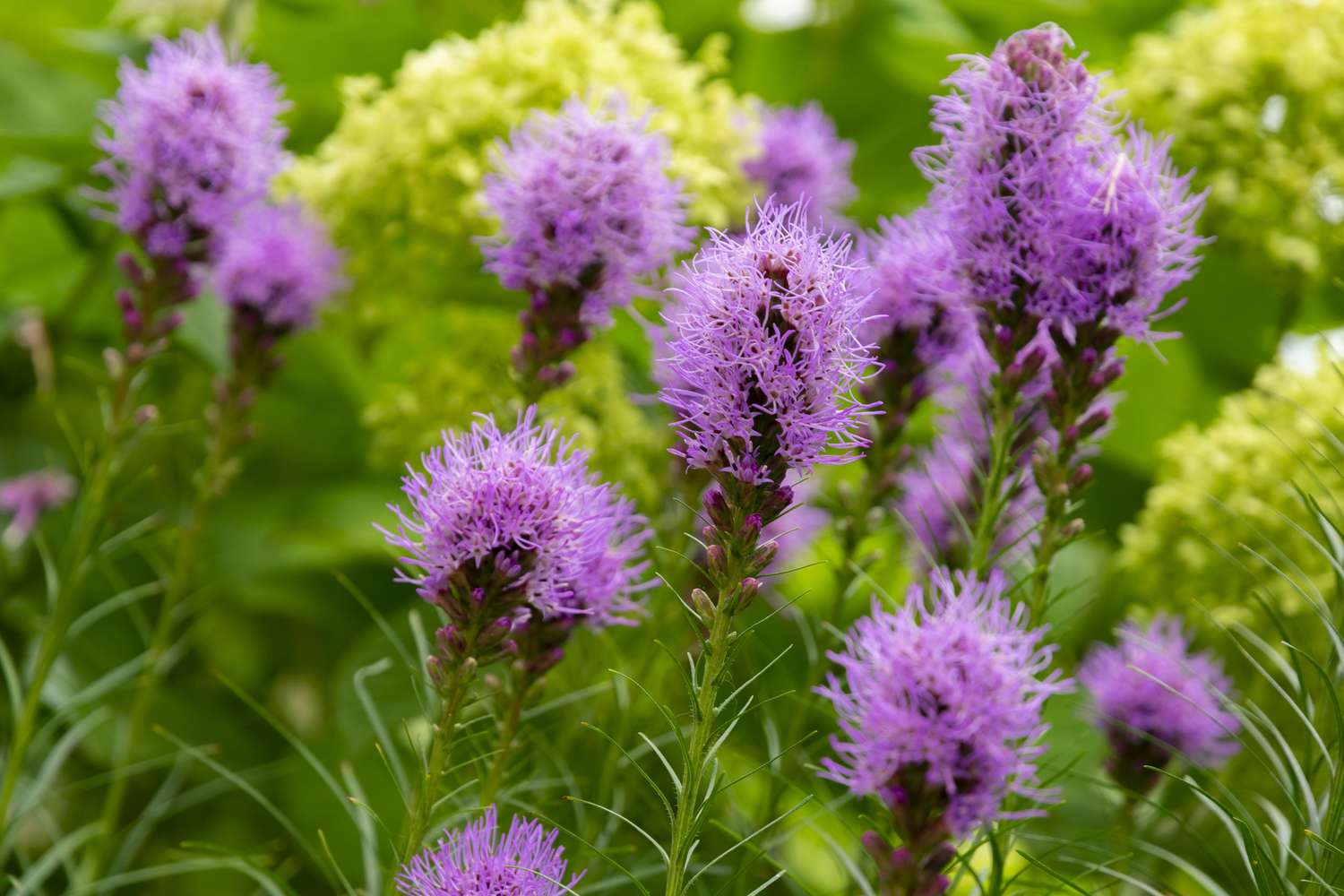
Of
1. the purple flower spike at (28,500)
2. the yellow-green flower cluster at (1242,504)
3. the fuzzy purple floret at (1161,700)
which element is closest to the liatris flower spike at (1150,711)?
the fuzzy purple floret at (1161,700)

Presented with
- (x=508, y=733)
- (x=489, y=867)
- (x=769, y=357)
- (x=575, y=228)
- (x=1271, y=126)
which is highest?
(x=1271, y=126)

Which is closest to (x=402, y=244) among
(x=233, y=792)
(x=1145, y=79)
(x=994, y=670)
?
(x=233, y=792)

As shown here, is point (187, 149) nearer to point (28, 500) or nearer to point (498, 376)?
point (498, 376)

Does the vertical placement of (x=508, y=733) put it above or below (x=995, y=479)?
below

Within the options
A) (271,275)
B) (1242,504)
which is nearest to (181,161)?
(271,275)

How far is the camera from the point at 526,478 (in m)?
0.77

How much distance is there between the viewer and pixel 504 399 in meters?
1.38

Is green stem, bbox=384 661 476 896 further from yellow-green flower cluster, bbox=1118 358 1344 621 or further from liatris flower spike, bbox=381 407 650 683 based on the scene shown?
yellow-green flower cluster, bbox=1118 358 1344 621

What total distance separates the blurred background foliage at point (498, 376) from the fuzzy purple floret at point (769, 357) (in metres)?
0.30

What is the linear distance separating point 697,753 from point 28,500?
1327 millimetres

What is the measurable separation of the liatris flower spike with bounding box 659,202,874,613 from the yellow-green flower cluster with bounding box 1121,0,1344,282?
3.41 ft

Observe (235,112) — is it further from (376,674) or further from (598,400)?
(376,674)

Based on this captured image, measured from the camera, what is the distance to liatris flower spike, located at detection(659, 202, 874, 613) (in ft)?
2.30

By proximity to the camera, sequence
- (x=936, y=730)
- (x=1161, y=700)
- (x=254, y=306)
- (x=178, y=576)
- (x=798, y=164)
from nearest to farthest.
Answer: (x=936, y=730)
(x=1161, y=700)
(x=178, y=576)
(x=254, y=306)
(x=798, y=164)
